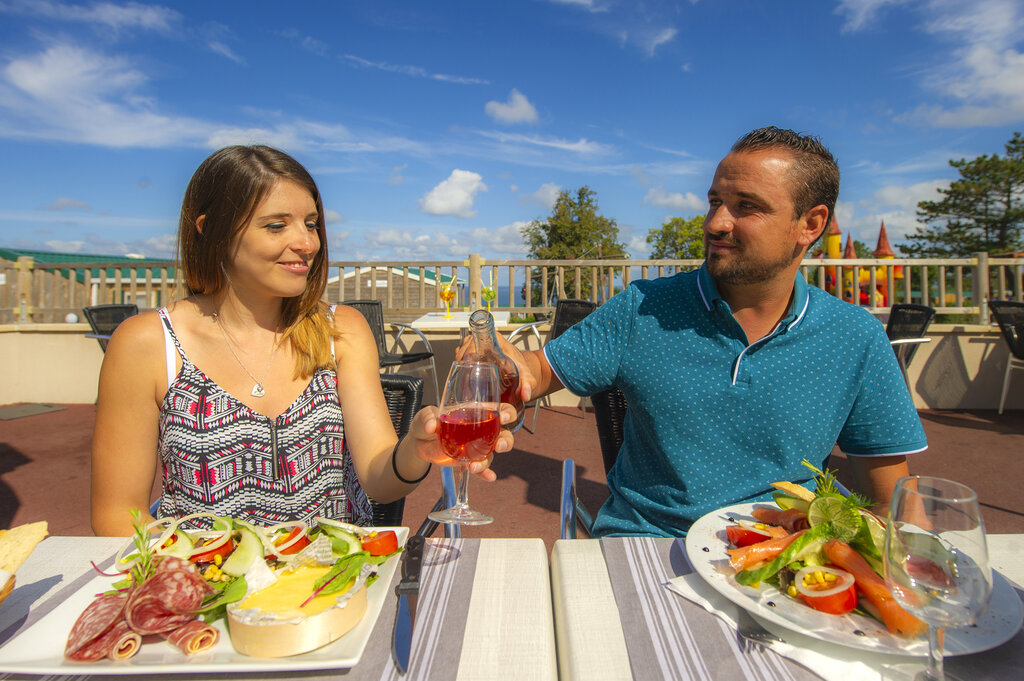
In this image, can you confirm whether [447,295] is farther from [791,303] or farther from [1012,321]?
[1012,321]

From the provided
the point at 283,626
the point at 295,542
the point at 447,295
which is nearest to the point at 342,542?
the point at 295,542

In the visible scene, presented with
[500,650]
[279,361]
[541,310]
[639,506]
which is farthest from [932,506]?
[541,310]

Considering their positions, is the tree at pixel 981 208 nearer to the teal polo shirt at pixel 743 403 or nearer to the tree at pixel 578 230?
the tree at pixel 578 230

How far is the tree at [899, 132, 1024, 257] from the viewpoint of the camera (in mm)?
33094

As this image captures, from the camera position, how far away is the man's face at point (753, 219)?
167cm

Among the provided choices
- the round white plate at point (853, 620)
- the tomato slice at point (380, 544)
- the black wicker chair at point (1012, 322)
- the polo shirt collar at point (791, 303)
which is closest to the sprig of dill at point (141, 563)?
the tomato slice at point (380, 544)

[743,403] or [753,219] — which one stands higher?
[753,219]

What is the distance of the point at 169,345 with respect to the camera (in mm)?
1670

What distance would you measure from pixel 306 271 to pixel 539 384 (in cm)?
80

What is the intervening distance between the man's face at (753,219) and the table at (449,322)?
4.02 meters

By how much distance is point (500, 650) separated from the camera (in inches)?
32.4

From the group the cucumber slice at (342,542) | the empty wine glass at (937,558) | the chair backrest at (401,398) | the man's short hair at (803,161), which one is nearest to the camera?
the empty wine glass at (937,558)

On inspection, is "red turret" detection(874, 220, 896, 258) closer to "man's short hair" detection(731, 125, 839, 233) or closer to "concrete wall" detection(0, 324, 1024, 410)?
"concrete wall" detection(0, 324, 1024, 410)

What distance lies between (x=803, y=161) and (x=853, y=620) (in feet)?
4.26
